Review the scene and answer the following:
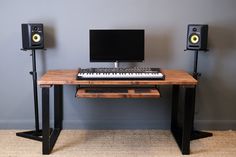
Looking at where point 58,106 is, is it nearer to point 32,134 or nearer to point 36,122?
point 36,122

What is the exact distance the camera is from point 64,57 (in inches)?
130

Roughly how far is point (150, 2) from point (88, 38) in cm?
75

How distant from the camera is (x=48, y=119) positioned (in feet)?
9.24

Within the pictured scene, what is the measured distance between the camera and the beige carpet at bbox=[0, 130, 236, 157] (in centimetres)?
292

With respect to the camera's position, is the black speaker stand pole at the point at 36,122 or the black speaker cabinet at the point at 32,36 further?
the black speaker stand pole at the point at 36,122

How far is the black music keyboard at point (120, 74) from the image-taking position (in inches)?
109

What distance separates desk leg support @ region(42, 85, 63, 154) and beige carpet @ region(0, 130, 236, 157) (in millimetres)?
65

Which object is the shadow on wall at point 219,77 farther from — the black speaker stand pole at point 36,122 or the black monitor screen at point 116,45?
the black speaker stand pole at point 36,122

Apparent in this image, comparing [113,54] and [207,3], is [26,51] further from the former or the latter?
[207,3]

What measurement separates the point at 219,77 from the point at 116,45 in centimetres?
121

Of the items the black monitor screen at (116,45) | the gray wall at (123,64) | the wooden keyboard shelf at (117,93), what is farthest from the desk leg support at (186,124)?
the black monitor screen at (116,45)

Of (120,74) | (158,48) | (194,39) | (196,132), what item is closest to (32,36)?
(120,74)

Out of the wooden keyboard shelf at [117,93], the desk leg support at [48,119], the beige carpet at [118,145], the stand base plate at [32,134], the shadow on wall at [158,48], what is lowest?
the beige carpet at [118,145]

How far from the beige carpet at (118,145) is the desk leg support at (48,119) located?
0.21 ft
